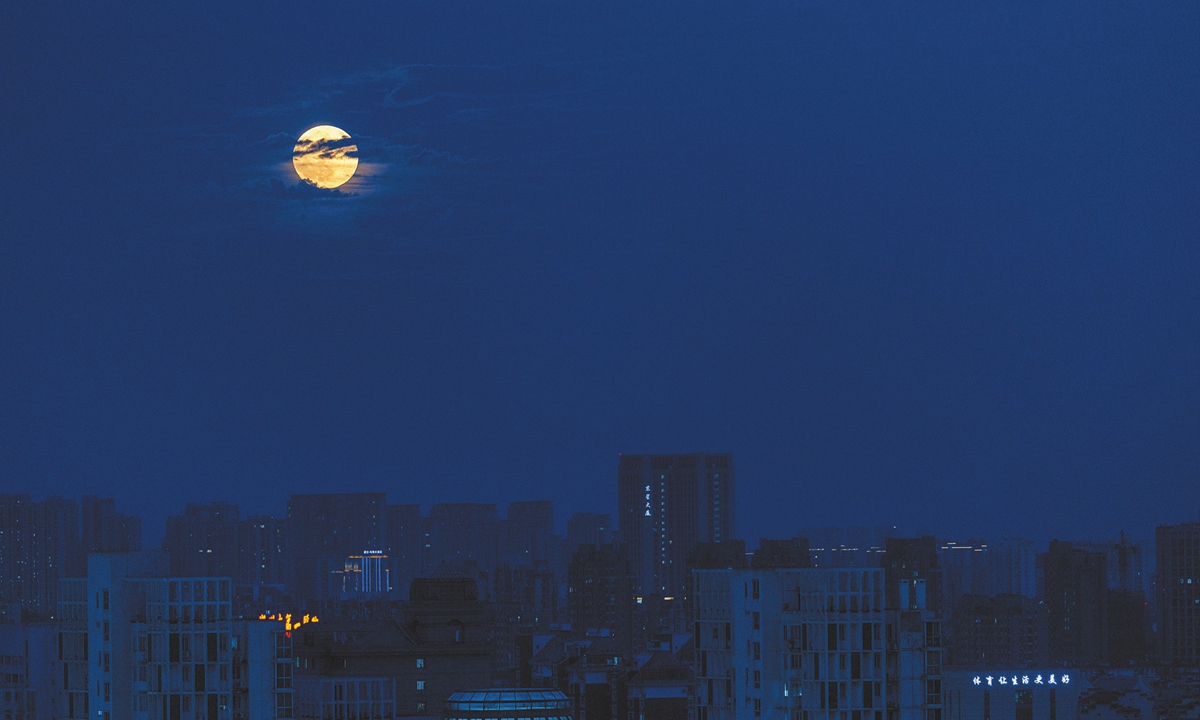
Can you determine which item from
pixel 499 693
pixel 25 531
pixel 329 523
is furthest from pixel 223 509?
pixel 499 693

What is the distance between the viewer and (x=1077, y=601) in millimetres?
170000

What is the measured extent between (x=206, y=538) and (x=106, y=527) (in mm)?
14407

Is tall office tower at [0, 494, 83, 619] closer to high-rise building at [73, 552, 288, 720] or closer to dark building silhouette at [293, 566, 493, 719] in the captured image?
dark building silhouette at [293, 566, 493, 719]

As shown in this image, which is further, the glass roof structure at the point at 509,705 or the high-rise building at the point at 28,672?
the high-rise building at the point at 28,672

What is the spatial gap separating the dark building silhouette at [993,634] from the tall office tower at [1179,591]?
23353 millimetres

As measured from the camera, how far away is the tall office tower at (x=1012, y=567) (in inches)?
7500

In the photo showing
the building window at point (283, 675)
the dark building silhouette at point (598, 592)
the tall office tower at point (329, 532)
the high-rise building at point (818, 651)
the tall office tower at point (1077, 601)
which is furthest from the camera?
the tall office tower at point (329, 532)

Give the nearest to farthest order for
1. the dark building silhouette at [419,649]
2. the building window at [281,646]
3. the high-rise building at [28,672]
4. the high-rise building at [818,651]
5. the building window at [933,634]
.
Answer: the high-rise building at [818,651], the building window at [281,646], the building window at [933,634], the dark building silhouette at [419,649], the high-rise building at [28,672]

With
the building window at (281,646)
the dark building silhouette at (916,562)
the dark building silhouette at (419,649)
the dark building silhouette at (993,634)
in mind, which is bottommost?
the dark building silhouette at (993,634)

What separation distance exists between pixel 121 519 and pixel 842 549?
61.5 metres

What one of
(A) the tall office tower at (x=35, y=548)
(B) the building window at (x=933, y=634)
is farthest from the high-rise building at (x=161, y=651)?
(A) the tall office tower at (x=35, y=548)

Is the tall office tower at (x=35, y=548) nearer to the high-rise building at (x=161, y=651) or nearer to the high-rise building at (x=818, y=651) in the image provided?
the high-rise building at (x=161, y=651)

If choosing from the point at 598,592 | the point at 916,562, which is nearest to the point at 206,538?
the point at 598,592

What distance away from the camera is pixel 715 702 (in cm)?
5344
